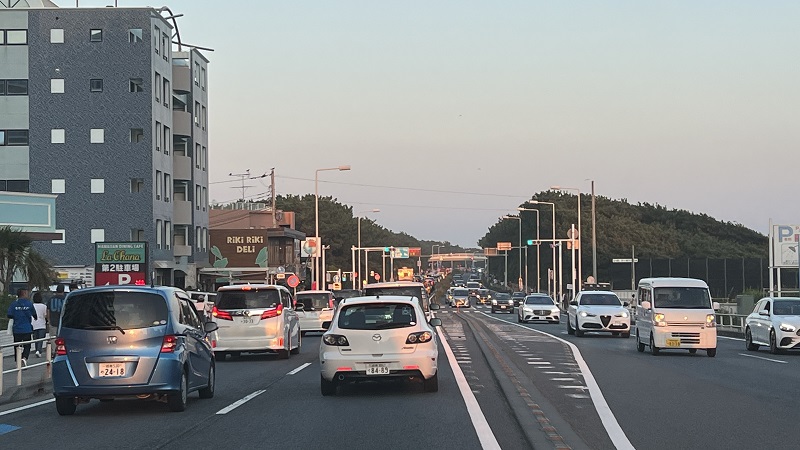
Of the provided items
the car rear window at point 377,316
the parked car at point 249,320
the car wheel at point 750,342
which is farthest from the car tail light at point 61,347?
the car wheel at point 750,342

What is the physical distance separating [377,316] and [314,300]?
2585 centimetres

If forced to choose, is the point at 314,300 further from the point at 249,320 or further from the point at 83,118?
the point at 83,118

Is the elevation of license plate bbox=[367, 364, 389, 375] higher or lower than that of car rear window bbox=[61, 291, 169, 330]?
lower

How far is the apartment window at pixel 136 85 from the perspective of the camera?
6662 cm

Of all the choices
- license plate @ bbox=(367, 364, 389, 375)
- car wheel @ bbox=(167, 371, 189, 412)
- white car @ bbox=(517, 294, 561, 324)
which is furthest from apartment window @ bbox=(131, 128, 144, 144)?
car wheel @ bbox=(167, 371, 189, 412)

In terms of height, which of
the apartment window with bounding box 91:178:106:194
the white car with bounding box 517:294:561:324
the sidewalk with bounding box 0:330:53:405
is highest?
the apartment window with bounding box 91:178:106:194

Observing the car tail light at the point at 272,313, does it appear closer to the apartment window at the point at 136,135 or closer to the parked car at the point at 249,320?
the parked car at the point at 249,320

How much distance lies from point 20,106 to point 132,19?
8.41 m

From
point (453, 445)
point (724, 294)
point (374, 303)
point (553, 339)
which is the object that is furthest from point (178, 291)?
point (724, 294)

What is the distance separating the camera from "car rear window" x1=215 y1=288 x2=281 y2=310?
2862cm

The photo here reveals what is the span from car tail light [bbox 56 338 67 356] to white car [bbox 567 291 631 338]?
27230 millimetres

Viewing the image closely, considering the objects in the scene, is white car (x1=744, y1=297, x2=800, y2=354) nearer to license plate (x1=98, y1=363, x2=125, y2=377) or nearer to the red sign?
the red sign

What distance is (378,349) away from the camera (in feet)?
58.4

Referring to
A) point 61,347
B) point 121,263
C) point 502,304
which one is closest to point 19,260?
point 121,263
